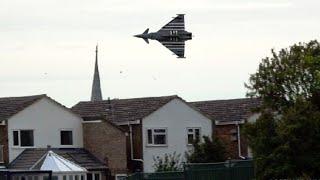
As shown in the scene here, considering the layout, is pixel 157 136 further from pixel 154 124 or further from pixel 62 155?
pixel 62 155

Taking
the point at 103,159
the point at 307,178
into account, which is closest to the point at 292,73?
the point at 307,178

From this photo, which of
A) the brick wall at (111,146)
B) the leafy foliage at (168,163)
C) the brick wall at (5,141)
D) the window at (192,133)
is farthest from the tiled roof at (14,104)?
the window at (192,133)

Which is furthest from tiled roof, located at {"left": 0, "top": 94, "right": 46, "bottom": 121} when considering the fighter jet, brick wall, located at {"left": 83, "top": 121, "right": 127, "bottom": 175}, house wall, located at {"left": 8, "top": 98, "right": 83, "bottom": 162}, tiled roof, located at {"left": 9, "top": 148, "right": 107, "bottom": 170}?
the fighter jet

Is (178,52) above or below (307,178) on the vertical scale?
above

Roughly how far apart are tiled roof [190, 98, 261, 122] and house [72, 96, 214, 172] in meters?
1.74

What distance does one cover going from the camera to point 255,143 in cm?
4447

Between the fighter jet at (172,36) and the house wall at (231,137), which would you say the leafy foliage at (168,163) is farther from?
the fighter jet at (172,36)

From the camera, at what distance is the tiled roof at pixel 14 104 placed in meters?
70.9

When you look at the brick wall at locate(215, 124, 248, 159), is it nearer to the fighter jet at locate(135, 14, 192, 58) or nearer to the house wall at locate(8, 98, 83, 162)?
the house wall at locate(8, 98, 83, 162)

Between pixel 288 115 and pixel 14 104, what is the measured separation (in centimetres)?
3311

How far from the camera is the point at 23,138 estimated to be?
71688 millimetres

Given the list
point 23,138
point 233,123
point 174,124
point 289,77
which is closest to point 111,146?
point 174,124

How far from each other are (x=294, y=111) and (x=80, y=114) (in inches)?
1416

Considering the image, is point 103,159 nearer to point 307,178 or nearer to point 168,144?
point 168,144
